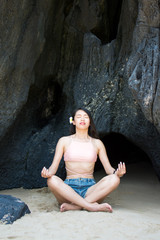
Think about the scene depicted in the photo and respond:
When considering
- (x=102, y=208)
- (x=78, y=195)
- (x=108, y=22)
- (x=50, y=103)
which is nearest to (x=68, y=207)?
(x=78, y=195)

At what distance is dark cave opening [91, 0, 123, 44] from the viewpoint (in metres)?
5.02

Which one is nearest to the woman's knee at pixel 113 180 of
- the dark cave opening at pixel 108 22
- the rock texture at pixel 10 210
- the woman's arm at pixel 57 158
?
the woman's arm at pixel 57 158

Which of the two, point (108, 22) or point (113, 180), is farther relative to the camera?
point (108, 22)

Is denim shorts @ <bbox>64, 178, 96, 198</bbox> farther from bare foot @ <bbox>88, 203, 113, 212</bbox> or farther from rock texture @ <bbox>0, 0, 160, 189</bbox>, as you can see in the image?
rock texture @ <bbox>0, 0, 160, 189</bbox>

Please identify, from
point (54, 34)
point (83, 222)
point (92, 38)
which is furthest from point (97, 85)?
point (83, 222)

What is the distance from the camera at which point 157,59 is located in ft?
11.8

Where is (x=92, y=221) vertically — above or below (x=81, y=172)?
below

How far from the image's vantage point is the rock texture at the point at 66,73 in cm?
407

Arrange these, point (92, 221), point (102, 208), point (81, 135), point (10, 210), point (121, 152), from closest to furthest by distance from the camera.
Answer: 1. point (92, 221)
2. point (10, 210)
3. point (102, 208)
4. point (81, 135)
5. point (121, 152)

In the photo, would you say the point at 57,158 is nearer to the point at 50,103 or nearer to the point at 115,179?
the point at 115,179

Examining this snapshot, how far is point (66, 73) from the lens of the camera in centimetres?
508

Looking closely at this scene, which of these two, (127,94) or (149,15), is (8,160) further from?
(149,15)

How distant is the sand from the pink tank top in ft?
1.66

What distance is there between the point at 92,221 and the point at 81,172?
0.83 m
